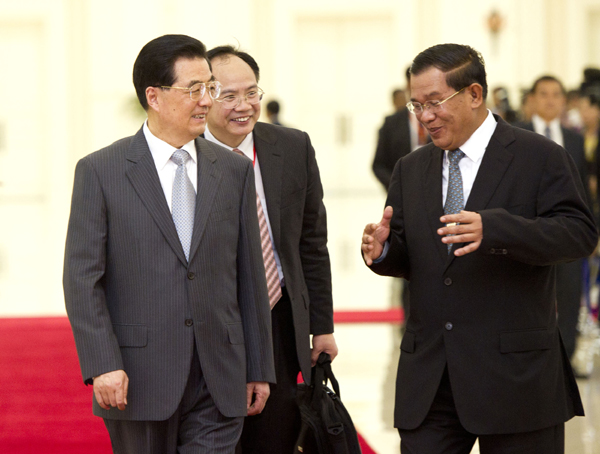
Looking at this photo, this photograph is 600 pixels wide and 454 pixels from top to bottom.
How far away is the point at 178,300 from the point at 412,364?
0.80m

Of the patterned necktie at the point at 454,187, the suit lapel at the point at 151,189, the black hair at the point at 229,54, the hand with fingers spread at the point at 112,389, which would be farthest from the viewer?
the black hair at the point at 229,54

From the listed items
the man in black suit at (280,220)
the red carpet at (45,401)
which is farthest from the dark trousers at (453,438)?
the red carpet at (45,401)

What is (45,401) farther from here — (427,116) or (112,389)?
(427,116)

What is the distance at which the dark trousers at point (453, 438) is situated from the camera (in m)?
2.76

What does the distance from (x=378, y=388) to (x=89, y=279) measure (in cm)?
358

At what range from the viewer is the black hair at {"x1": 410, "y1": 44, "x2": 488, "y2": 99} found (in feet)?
9.34

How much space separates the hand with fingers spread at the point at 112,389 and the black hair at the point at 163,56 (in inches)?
35.7

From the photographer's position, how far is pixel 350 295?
10867mm

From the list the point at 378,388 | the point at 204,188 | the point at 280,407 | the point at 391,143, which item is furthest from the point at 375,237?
the point at 391,143

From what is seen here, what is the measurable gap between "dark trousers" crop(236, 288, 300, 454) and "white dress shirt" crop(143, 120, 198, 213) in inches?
27.0

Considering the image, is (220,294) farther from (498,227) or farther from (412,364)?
(498,227)

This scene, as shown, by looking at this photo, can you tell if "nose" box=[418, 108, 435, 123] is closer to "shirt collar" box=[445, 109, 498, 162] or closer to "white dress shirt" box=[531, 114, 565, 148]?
"shirt collar" box=[445, 109, 498, 162]

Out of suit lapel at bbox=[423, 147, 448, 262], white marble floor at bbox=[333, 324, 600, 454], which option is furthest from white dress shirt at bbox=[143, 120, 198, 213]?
white marble floor at bbox=[333, 324, 600, 454]

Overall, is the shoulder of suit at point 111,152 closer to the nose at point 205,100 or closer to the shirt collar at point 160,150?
the shirt collar at point 160,150
